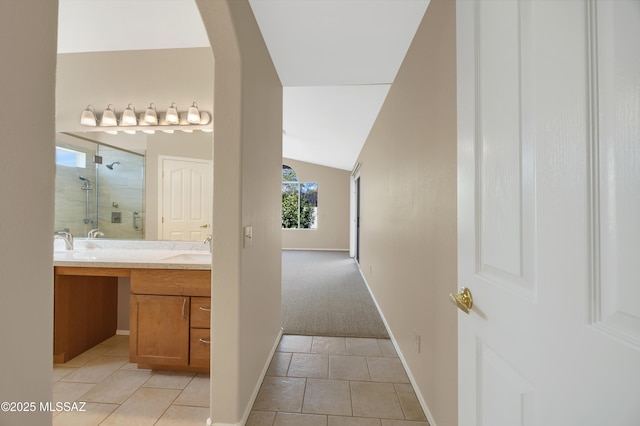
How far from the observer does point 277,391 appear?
69.8 inches

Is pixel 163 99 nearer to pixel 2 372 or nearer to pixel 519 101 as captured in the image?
pixel 2 372

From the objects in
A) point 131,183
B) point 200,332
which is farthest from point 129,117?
point 200,332

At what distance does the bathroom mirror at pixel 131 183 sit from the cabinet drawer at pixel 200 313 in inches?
29.9

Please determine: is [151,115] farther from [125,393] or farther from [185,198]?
[125,393]

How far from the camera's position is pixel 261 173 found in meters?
1.85

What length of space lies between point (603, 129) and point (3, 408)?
3.62 feet

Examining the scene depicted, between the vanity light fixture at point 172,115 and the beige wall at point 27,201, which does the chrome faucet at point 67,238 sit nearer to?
the vanity light fixture at point 172,115

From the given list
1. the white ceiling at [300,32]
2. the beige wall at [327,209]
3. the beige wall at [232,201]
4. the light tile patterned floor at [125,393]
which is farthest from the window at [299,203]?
the beige wall at [232,201]

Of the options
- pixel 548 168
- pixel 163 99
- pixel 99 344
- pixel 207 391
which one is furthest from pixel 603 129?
pixel 99 344

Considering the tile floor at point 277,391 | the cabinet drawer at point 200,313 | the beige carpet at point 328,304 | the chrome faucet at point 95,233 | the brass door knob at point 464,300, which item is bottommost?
the tile floor at point 277,391

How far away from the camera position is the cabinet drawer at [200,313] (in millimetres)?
1858

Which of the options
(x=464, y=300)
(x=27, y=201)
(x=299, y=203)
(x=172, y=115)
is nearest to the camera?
(x=27, y=201)

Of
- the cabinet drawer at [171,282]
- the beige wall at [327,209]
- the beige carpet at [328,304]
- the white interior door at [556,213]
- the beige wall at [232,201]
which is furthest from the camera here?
the beige wall at [327,209]

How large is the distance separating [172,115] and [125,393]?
7.27 feet
